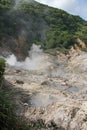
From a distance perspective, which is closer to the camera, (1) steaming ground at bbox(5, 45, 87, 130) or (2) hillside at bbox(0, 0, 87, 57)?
(1) steaming ground at bbox(5, 45, 87, 130)

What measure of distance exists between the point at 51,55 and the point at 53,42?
6975 millimetres

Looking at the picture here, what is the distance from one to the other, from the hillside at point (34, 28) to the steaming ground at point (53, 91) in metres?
5.50

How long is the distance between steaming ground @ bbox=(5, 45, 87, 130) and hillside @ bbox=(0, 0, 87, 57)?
550 cm

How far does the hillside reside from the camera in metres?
65.4

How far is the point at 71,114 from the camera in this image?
30.0 m

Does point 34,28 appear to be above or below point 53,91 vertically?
above

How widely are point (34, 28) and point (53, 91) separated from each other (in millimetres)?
36335

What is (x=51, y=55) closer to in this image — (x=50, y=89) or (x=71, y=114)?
(x=50, y=89)

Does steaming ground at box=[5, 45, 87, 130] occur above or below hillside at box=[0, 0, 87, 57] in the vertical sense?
below

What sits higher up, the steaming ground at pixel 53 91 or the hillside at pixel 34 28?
the hillside at pixel 34 28

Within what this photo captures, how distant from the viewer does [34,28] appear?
72500 mm

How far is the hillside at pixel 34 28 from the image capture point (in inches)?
2574

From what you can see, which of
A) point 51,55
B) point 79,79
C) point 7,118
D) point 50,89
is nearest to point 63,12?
point 51,55

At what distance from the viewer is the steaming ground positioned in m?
29.7
